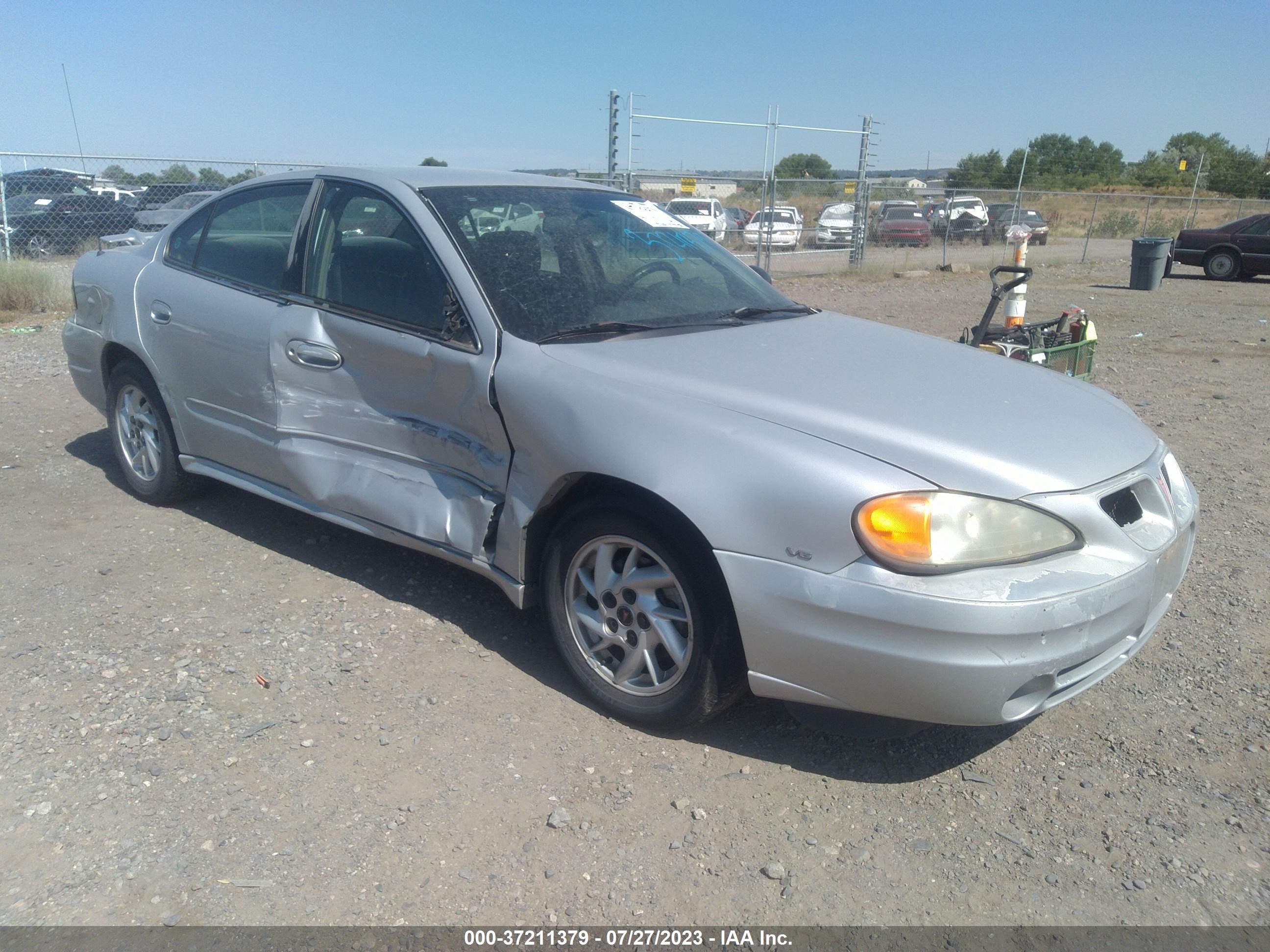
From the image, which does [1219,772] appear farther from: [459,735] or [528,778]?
[459,735]

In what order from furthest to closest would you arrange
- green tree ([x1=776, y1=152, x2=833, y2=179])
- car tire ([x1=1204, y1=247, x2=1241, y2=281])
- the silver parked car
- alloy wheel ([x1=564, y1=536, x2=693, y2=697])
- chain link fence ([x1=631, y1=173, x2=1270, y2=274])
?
green tree ([x1=776, y1=152, x2=833, y2=179]) → chain link fence ([x1=631, y1=173, x2=1270, y2=274]) → car tire ([x1=1204, y1=247, x2=1241, y2=281]) → alloy wheel ([x1=564, y1=536, x2=693, y2=697]) → the silver parked car

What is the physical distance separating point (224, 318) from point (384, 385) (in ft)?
3.67

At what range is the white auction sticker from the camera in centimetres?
427

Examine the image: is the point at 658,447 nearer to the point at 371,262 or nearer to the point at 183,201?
the point at 371,262

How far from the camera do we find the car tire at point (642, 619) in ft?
9.36

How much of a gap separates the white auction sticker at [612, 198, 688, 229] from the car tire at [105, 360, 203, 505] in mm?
2429

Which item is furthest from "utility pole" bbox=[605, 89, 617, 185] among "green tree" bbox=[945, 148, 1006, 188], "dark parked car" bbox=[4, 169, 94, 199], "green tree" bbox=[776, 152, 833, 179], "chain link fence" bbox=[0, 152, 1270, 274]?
"green tree" bbox=[776, 152, 833, 179]

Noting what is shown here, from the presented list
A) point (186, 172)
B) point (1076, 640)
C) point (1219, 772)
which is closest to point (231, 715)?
point (1076, 640)

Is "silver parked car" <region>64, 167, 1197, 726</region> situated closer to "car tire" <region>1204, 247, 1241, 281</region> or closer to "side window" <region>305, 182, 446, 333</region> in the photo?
"side window" <region>305, 182, 446, 333</region>

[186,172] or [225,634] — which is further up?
[186,172]

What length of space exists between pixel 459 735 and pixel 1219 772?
2320mm

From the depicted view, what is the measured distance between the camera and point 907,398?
119 inches

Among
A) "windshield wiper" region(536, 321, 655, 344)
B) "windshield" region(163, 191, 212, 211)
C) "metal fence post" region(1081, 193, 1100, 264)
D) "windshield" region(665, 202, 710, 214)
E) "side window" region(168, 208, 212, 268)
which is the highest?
"side window" region(168, 208, 212, 268)

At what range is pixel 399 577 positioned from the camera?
427 centimetres
